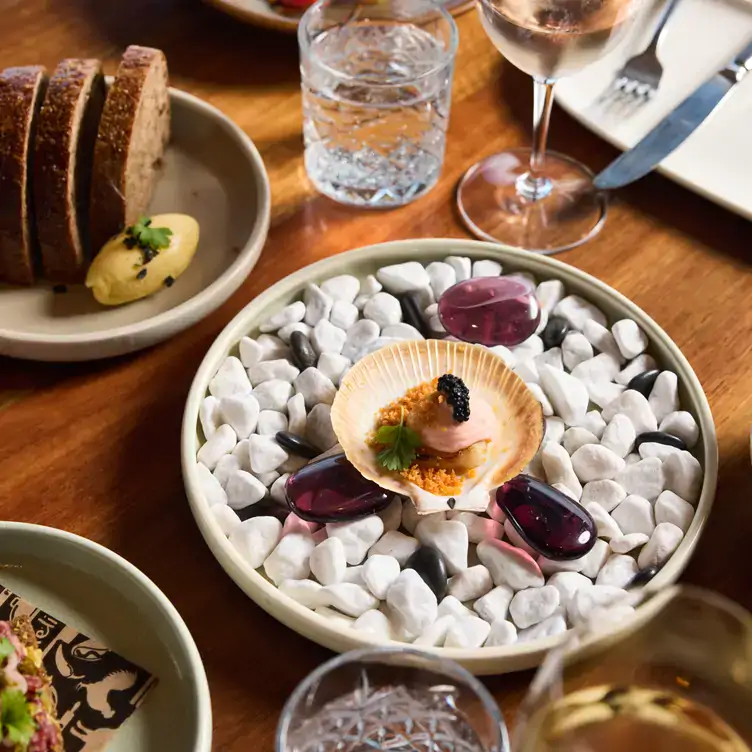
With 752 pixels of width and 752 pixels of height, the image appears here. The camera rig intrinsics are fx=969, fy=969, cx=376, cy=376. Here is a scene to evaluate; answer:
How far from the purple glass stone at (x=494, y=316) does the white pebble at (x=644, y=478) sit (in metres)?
0.14

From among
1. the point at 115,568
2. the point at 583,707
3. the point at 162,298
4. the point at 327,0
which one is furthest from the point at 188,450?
the point at 327,0

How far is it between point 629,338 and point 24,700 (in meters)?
0.50

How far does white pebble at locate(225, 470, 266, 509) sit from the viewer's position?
2.19ft

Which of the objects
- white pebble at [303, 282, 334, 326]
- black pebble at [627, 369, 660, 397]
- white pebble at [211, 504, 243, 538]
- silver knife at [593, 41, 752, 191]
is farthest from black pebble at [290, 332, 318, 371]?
silver knife at [593, 41, 752, 191]

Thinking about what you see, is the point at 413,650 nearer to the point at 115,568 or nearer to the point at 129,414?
the point at 115,568

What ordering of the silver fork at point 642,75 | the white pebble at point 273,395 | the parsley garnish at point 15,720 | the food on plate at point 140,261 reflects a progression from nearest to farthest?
1. the parsley garnish at point 15,720
2. the white pebble at point 273,395
3. the food on plate at point 140,261
4. the silver fork at point 642,75

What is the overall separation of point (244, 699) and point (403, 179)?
1.72 ft

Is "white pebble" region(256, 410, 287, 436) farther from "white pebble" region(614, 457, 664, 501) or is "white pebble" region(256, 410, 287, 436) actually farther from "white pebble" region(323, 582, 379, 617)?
"white pebble" region(614, 457, 664, 501)

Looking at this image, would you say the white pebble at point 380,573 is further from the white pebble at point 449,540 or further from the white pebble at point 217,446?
the white pebble at point 217,446

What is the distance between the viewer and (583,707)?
42 centimetres

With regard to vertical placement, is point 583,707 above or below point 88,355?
above

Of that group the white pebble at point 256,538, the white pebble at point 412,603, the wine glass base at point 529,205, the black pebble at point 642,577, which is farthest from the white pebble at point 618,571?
the wine glass base at point 529,205

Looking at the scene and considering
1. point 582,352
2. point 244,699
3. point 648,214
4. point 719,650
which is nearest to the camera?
point 719,650

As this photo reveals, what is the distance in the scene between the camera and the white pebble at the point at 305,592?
0.61m
